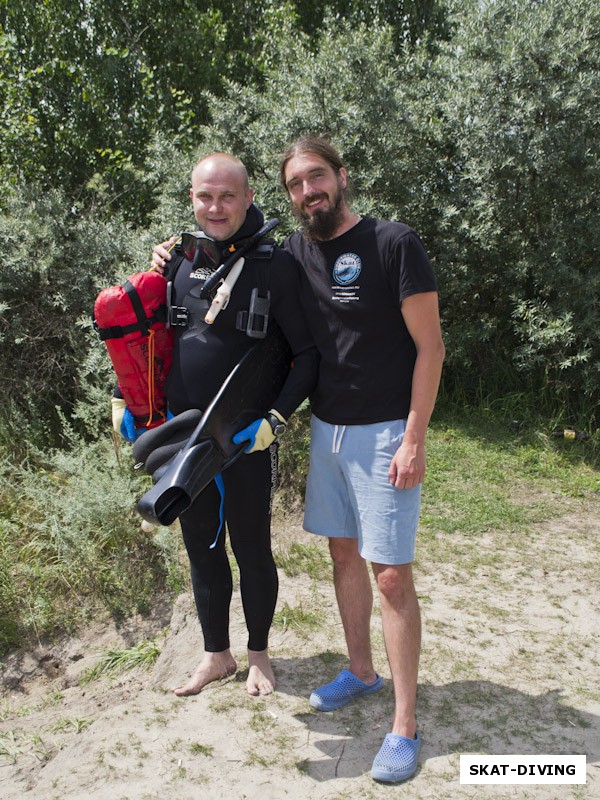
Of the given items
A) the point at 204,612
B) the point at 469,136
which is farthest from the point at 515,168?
the point at 204,612

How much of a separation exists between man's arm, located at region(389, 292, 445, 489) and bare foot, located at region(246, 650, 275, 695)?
1.22m

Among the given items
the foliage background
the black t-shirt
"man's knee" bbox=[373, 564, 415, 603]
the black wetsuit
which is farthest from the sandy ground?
the black t-shirt

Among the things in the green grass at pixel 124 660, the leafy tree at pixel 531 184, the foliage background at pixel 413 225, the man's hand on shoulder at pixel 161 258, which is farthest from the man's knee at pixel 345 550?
the leafy tree at pixel 531 184

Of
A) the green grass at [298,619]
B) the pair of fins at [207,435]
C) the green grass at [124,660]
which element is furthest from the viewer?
the green grass at [124,660]

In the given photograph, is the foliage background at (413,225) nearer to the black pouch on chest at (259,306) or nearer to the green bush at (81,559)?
the green bush at (81,559)

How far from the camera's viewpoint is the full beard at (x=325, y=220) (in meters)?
2.77

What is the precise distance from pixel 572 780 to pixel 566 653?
95cm

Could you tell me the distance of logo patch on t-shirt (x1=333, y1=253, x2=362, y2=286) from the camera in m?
2.72

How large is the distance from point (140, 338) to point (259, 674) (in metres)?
1.61

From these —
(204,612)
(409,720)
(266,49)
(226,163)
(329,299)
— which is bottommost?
(409,720)

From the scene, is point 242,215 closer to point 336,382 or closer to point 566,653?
point 336,382

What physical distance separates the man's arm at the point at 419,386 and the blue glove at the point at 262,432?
51cm

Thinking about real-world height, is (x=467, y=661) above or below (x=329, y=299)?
below

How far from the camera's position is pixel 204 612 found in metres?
3.37
